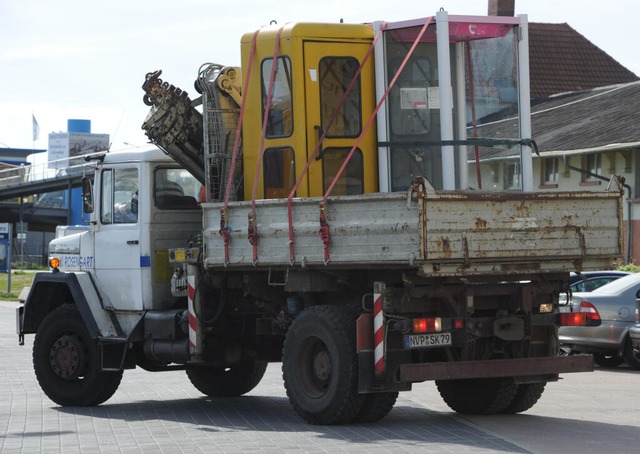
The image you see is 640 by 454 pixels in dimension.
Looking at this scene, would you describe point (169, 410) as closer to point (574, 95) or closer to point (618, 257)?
point (618, 257)

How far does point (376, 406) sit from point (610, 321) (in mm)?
7891

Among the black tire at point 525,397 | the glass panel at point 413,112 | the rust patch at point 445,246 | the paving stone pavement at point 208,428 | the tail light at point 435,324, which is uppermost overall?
the glass panel at point 413,112

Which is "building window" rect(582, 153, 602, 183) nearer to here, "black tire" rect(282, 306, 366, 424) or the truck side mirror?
the truck side mirror

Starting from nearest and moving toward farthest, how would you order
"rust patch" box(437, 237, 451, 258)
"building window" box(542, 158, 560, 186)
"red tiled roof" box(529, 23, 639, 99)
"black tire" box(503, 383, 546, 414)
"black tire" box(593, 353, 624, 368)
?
"rust patch" box(437, 237, 451, 258), "black tire" box(503, 383, 546, 414), "black tire" box(593, 353, 624, 368), "building window" box(542, 158, 560, 186), "red tiled roof" box(529, 23, 639, 99)

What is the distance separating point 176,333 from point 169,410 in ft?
2.78

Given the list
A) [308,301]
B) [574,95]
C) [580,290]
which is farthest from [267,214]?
[574,95]

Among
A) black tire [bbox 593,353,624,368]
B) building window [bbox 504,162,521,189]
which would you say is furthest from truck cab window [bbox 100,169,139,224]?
black tire [bbox 593,353,624,368]

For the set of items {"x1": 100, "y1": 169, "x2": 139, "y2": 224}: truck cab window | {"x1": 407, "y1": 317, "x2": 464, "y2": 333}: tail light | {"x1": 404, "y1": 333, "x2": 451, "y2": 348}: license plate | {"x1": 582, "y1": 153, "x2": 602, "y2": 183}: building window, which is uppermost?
{"x1": 582, "y1": 153, "x2": 602, "y2": 183}: building window

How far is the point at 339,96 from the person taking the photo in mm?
13297

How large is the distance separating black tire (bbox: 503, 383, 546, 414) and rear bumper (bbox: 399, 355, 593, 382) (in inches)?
17.8

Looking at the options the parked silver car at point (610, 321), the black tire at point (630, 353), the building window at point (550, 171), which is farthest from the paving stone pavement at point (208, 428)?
the building window at point (550, 171)

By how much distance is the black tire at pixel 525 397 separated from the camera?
13.4m

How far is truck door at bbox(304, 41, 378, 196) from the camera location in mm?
13203

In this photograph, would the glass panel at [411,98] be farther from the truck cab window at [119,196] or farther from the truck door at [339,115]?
the truck cab window at [119,196]
